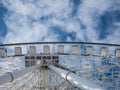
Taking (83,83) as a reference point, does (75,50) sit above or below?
above

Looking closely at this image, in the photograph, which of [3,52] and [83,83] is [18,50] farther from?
[83,83]

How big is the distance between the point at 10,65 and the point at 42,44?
157 inches

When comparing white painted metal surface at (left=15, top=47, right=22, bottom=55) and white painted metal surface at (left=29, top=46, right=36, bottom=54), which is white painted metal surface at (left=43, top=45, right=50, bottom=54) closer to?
white painted metal surface at (left=29, top=46, right=36, bottom=54)

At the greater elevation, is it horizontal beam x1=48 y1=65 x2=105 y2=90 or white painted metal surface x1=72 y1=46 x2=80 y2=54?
white painted metal surface x1=72 y1=46 x2=80 y2=54

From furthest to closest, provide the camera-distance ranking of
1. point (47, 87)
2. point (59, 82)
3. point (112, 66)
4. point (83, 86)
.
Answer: point (112, 66) → point (59, 82) → point (47, 87) → point (83, 86)

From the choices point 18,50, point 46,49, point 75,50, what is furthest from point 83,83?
point 18,50

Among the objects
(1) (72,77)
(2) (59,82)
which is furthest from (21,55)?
(1) (72,77)

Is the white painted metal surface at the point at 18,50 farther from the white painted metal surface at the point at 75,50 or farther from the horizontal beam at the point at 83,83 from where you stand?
the horizontal beam at the point at 83,83

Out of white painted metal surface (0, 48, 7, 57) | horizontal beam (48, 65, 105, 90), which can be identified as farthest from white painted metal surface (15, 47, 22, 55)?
horizontal beam (48, 65, 105, 90)

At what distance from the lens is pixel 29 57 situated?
103 feet

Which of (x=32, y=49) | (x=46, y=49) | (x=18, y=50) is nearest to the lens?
(x=32, y=49)

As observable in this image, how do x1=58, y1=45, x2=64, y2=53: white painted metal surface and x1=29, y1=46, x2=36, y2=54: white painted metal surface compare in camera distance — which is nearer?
x1=29, y1=46, x2=36, y2=54: white painted metal surface

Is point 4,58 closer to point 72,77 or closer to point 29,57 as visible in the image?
point 29,57

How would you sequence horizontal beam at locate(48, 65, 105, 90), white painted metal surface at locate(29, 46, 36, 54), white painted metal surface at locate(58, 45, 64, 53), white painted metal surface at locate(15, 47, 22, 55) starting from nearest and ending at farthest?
horizontal beam at locate(48, 65, 105, 90), white painted metal surface at locate(29, 46, 36, 54), white painted metal surface at locate(58, 45, 64, 53), white painted metal surface at locate(15, 47, 22, 55)
